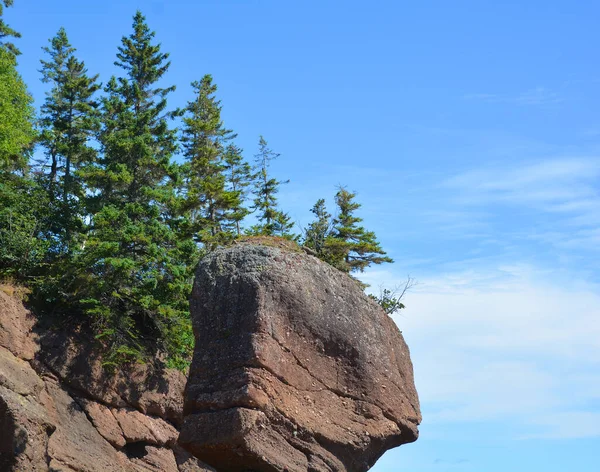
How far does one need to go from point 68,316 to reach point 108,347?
198cm

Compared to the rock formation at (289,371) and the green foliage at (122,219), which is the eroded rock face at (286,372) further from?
the green foliage at (122,219)

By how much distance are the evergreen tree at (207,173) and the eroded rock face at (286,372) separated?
44.7 feet

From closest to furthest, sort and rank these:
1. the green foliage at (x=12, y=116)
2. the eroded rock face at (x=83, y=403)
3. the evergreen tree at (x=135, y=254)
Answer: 1. the eroded rock face at (x=83, y=403)
2. the evergreen tree at (x=135, y=254)
3. the green foliage at (x=12, y=116)

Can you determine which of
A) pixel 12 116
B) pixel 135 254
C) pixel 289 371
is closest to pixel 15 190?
pixel 12 116

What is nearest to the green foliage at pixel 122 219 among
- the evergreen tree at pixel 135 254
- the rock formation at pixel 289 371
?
the evergreen tree at pixel 135 254

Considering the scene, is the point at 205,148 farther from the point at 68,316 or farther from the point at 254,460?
the point at 254,460

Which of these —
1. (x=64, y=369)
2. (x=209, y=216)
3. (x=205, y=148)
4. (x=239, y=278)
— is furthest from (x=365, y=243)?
(x=239, y=278)

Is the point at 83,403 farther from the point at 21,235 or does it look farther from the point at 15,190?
the point at 15,190

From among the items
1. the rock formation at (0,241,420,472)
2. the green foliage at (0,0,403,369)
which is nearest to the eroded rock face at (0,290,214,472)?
the green foliage at (0,0,403,369)

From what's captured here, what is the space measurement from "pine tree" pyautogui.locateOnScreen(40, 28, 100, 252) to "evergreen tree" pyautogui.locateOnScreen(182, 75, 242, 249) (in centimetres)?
517

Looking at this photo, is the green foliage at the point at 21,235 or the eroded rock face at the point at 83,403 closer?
the eroded rock face at the point at 83,403

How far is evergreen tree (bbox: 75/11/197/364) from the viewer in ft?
95.7

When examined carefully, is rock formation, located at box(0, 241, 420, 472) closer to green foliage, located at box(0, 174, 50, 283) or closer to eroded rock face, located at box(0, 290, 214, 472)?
eroded rock face, located at box(0, 290, 214, 472)

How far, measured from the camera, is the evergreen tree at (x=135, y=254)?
95.7ft
